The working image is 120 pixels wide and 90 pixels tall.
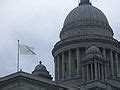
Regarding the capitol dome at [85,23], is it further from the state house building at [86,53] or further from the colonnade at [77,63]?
the colonnade at [77,63]

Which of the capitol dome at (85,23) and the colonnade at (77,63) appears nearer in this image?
the colonnade at (77,63)

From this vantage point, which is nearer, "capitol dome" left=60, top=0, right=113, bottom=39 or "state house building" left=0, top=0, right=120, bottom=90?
"state house building" left=0, top=0, right=120, bottom=90

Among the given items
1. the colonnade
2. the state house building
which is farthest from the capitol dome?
the colonnade

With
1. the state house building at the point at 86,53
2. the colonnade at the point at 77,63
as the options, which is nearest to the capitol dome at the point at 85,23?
the state house building at the point at 86,53

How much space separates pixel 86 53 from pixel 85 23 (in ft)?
37.3

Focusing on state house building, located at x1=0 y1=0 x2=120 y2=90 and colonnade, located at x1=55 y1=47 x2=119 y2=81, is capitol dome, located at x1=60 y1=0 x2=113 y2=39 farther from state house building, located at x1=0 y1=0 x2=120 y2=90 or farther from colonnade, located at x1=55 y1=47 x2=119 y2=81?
colonnade, located at x1=55 y1=47 x2=119 y2=81

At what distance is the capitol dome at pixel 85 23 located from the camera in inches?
3285

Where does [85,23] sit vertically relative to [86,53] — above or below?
above

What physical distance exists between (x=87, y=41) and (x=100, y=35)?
2898 mm

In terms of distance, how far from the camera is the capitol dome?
3285 inches

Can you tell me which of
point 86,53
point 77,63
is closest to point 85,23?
point 77,63

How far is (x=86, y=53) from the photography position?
74.1m

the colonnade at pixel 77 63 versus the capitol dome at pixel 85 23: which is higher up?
the capitol dome at pixel 85 23

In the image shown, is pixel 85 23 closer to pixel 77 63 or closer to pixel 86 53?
pixel 77 63
